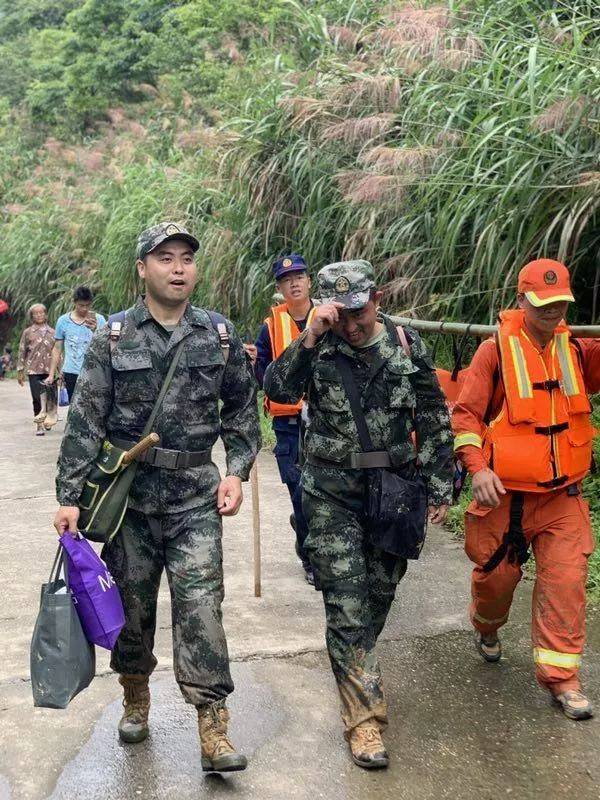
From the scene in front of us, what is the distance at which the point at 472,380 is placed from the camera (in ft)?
14.3

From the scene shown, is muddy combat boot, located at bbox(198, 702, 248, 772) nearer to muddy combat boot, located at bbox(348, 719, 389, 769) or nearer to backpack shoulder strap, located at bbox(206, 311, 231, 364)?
muddy combat boot, located at bbox(348, 719, 389, 769)

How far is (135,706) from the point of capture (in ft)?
13.1

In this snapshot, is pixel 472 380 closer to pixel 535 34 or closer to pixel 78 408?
pixel 78 408

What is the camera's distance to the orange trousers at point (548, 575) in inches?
163

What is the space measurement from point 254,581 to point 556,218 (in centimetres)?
296

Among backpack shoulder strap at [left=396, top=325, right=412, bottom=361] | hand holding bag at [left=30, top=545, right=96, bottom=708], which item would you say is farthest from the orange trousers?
hand holding bag at [left=30, top=545, right=96, bottom=708]

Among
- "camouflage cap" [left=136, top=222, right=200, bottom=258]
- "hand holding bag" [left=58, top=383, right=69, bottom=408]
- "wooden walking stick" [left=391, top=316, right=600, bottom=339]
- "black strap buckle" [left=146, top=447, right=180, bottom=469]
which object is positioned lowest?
"hand holding bag" [left=58, top=383, right=69, bottom=408]

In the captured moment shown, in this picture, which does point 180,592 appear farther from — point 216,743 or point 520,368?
point 520,368

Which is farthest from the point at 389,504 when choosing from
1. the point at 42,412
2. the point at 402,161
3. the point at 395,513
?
the point at 42,412

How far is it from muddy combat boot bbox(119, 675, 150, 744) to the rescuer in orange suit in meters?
1.48

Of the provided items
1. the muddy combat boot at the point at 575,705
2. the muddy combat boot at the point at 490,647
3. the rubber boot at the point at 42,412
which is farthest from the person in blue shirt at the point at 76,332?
the muddy combat boot at the point at 575,705

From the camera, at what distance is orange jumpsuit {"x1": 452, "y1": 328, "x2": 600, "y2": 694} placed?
415 cm

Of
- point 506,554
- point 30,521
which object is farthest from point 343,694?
point 30,521

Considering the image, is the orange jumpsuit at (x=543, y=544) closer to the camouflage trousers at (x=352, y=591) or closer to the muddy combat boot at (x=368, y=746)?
the camouflage trousers at (x=352, y=591)
